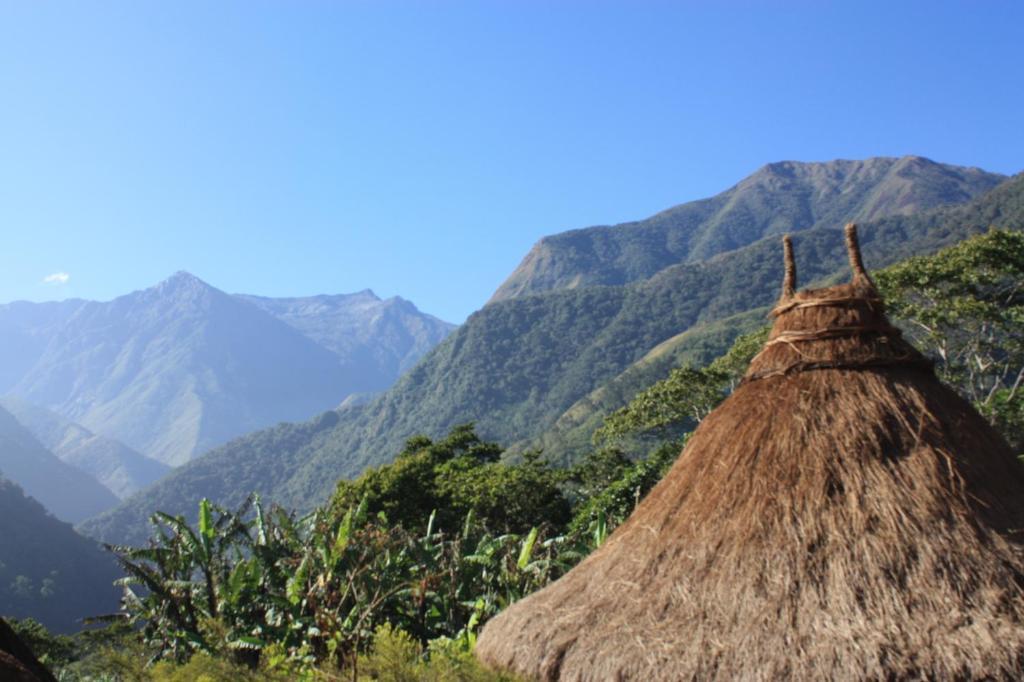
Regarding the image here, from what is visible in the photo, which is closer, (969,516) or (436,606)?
(969,516)

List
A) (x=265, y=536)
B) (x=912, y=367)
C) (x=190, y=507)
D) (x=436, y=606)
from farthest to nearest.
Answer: (x=190, y=507) < (x=265, y=536) < (x=436, y=606) < (x=912, y=367)

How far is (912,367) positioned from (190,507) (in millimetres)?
152126

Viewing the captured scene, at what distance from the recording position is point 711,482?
5.29 meters

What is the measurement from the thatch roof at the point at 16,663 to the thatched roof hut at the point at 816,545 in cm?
273

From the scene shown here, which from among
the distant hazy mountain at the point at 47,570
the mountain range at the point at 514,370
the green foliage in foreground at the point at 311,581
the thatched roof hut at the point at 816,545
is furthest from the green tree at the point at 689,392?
the mountain range at the point at 514,370

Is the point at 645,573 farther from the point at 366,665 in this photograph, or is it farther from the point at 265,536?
the point at 265,536

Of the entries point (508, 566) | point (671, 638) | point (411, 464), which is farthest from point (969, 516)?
point (411, 464)

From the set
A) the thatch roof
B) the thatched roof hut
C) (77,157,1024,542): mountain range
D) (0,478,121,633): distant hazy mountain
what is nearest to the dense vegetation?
the thatch roof

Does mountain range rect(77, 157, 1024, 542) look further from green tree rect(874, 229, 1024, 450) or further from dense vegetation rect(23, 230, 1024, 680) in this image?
green tree rect(874, 229, 1024, 450)

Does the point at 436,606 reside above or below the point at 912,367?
below

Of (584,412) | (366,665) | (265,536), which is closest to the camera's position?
(366,665)

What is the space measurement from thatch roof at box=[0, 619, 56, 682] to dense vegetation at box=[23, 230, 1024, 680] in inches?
26.7

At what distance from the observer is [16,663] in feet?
8.38

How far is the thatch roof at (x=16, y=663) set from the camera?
249 cm
